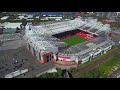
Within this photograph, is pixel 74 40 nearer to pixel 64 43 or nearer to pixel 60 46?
pixel 64 43

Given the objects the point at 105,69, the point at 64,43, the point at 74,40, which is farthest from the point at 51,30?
the point at 105,69

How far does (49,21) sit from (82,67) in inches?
241

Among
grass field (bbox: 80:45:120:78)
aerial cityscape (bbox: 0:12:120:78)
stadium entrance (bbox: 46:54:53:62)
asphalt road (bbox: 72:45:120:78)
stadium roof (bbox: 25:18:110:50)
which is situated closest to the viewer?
grass field (bbox: 80:45:120:78)

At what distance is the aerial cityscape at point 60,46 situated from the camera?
23.6 feet

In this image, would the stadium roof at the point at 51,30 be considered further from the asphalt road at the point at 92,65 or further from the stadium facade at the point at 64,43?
the asphalt road at the point at 92,65

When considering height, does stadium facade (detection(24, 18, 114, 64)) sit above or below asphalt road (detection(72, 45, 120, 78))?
above

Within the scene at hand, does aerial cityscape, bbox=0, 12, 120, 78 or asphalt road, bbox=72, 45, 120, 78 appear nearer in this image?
asphalt road, bbox=72, 45, 120, 78

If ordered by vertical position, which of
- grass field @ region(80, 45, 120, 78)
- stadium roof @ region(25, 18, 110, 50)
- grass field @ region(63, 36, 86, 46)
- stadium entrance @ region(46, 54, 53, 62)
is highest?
stadium roof @ region(25, 18, 110, 50)

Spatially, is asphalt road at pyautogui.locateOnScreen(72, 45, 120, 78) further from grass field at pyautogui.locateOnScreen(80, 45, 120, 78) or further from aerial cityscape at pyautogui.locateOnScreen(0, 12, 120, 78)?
grass field at pyautogui.locateOnScreen(80, 45, 120, 78)

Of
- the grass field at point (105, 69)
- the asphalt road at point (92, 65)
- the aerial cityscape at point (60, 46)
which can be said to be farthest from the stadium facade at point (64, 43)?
the grass field at point (105, 69)

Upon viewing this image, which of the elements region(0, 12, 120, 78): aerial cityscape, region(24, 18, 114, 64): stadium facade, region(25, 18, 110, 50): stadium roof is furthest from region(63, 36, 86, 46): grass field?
region(25, 18, 110, 50): stadium roof

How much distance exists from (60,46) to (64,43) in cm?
74

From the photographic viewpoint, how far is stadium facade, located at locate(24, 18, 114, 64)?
26.4ft
